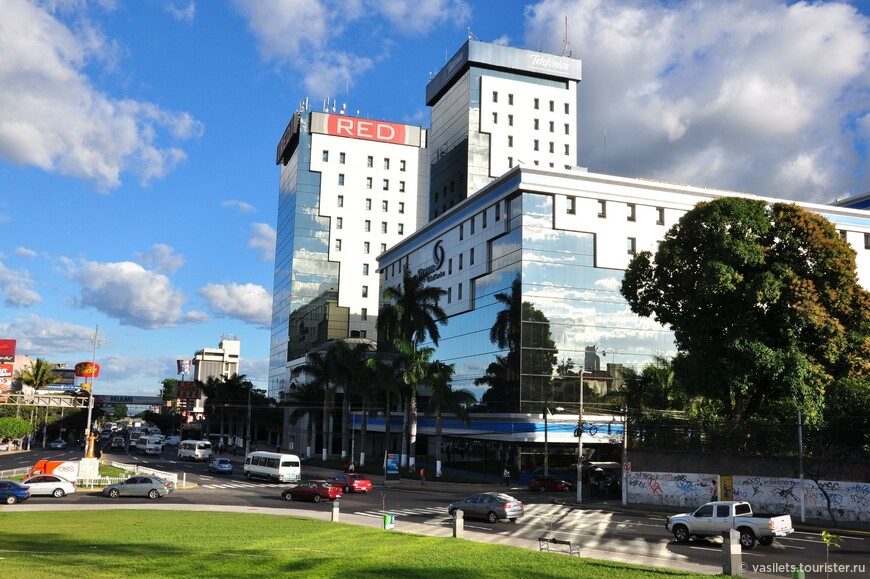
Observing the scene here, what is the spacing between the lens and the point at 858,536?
36.0m

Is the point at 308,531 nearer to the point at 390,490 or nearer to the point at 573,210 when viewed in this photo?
the point at 390,490

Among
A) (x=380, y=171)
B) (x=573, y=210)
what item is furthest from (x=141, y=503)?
(x=380, y=171)

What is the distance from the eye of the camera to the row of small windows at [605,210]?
240 feet

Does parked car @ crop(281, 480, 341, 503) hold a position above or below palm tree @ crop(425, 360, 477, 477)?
below

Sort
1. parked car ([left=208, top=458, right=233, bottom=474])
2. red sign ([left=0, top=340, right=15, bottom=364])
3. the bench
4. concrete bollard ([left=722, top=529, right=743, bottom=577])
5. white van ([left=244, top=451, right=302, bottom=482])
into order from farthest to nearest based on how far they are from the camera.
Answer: red sign ([left=0, top=340, right=15, bottom=364]) < parked car ([left=208, top=458, right=233, bottom=474]) < white van ([left=244, top=451, right=302, bottom=482]) < the bench < concrete bollard ([left=722, top=529, right=743, bottom=577])

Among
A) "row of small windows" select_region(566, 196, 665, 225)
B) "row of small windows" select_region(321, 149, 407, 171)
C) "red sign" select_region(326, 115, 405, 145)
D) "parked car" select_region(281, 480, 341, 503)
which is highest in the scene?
"red sign" select_region(326, 115, 405, 145)

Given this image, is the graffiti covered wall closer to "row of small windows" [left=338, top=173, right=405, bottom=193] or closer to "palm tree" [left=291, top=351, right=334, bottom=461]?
"palm tree" [left=291, top=351, right=334, bottom=461]

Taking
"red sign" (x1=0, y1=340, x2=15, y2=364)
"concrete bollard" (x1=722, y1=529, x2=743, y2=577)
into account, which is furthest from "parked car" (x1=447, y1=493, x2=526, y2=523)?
"red sign" (x1=0, y1=340, x2=15, y2=364)

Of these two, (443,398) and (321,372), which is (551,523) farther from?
(321,372)

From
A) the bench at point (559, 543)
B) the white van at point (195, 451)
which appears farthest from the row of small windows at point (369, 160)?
the bench at point (559, 543)

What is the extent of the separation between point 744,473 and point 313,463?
60681 millimetres

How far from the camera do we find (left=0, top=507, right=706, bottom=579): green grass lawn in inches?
794

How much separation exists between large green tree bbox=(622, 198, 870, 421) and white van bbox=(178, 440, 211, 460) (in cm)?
6813

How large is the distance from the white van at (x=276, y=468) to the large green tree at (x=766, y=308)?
34.3 meters
